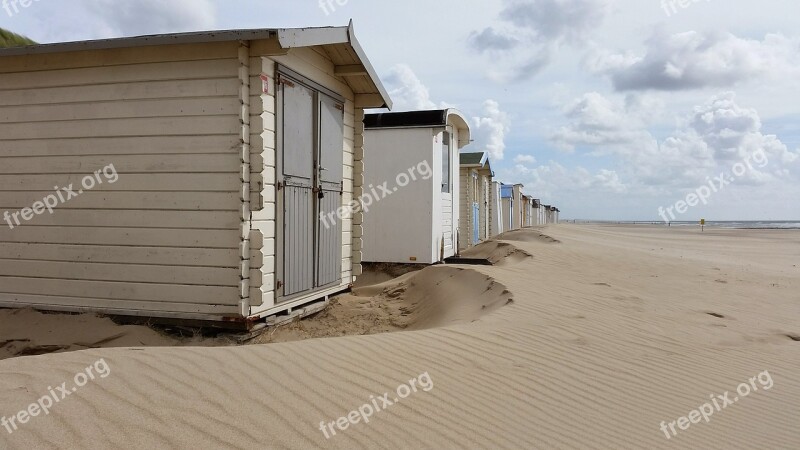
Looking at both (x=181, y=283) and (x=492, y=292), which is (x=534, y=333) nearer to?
(x=492, y=292)

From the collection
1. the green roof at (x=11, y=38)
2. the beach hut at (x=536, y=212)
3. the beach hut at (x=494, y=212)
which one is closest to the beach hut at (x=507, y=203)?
the beach hut at (x=494, y=212)

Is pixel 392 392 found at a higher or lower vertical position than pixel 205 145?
lower

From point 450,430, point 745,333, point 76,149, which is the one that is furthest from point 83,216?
point 745,333

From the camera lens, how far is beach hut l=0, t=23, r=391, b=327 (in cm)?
577

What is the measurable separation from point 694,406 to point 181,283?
5.23 m

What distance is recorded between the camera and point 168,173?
5.96 metres

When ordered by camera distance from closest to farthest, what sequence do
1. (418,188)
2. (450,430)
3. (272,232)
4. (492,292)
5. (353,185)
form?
(450,430), (272,232), (492,292), (353,185), (418,188)

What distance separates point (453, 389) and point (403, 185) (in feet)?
29.6

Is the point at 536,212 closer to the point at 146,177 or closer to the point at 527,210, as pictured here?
the point at 527,210

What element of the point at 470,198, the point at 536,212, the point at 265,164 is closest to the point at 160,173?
the point at 265,164

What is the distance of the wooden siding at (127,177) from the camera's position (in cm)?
580

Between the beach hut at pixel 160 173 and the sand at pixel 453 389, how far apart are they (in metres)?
2.17

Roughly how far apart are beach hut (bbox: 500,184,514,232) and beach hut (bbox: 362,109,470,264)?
18.7 metres

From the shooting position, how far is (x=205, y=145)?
229 inches
